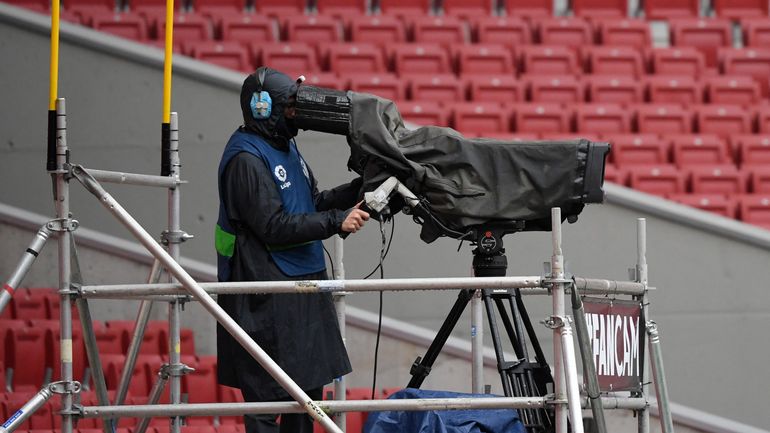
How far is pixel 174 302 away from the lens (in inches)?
184

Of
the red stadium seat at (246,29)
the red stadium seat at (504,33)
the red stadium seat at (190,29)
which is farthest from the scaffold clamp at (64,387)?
the red stadium seat at (504,33)

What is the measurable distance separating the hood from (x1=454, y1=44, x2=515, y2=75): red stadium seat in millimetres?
6281

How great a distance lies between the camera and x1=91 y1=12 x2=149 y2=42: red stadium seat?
33.4 feet

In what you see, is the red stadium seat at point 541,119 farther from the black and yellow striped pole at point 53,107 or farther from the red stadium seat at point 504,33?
A: the black and yellow striped pole at point 53,107

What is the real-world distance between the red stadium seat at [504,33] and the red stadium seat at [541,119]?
1.81m

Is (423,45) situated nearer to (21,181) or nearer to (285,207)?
(21,181)

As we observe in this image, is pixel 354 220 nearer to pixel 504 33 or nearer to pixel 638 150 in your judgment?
pixel 638 150

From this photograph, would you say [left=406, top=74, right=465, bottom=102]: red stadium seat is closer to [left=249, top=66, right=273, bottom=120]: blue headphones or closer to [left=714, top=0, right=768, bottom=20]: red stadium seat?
[left=714, top=0, right=768, bottom=20]: red stadium seat

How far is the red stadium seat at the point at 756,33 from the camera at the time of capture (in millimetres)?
11469

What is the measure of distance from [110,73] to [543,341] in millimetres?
2897

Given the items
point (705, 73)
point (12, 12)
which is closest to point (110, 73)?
point (12, 12)

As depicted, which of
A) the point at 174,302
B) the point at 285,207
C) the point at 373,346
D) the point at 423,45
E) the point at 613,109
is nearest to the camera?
the point at 285,207

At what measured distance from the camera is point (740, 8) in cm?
1203

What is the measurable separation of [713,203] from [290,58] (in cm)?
343
